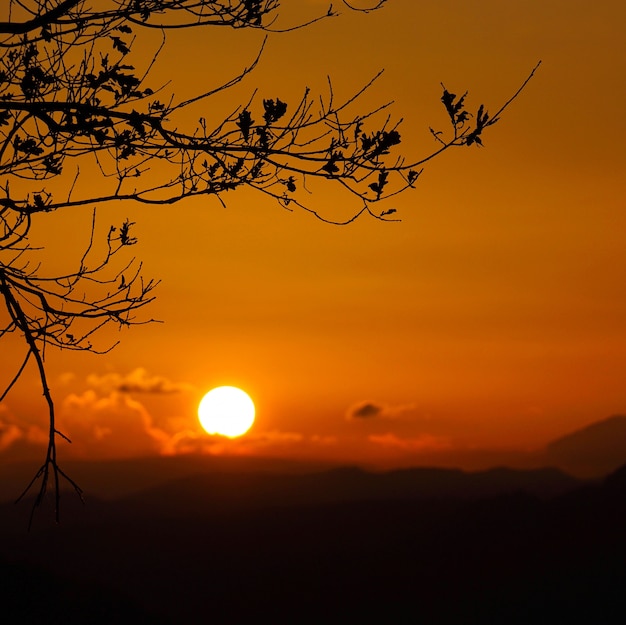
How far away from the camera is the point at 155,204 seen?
10.5 meters

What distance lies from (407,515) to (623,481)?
35365 millimetres

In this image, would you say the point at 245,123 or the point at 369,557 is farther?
the point at 369,557

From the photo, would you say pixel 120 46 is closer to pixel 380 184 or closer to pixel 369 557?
pixel 380 184

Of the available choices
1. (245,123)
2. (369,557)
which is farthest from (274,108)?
(369,557)

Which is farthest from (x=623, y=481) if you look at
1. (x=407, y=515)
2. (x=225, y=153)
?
(x=225, y=153)

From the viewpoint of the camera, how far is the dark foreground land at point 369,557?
135m

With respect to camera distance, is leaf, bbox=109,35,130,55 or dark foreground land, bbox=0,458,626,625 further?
dark foreground land, bbox=0,458,626,625

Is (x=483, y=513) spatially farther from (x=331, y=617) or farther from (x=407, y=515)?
(x=331, y=617)

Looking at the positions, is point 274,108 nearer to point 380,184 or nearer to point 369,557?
point 380,184

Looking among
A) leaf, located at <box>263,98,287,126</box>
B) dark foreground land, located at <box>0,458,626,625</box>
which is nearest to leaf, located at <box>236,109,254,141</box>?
leaf, located at <box>263,98,287,126</box>

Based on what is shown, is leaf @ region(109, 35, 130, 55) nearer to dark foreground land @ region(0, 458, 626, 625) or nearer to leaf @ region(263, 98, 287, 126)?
leaf @ region(263, 98, 287, 126)

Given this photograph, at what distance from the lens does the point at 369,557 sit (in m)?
154

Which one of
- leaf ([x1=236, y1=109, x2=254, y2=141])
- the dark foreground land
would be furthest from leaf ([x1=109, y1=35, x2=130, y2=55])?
the dark foreground land

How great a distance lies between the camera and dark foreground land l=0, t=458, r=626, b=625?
135250 mm
